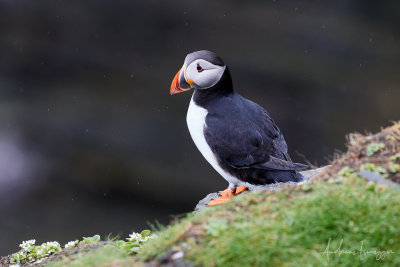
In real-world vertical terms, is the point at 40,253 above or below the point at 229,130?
below

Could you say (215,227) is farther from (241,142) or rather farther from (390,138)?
(241,142)

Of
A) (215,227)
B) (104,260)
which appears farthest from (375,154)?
(104,260)

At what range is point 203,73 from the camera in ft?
19.1

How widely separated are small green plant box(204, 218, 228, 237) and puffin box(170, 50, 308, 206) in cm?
216

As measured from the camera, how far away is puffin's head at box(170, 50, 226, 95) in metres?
5.78

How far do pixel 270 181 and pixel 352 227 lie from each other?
2.37 meters

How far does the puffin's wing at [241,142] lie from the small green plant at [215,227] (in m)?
2.16

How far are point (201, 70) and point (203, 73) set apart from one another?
4 cm

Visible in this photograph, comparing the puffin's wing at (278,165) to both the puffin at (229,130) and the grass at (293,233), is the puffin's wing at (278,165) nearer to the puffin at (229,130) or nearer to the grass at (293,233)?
the puffin at (229,130)

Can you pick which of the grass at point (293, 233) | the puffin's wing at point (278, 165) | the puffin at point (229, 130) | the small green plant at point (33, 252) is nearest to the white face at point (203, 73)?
the puffin at point (229, 130)

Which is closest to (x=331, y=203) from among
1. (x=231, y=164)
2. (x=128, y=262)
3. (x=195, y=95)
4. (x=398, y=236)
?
(x=398, y=236)

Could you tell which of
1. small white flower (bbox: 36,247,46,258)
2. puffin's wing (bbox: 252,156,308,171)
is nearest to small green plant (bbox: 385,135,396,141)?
puffin's wing (bbox: 252,156,308,171)

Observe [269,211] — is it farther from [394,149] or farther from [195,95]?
[195,95]

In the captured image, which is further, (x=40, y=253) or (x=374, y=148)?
(x=40, y=253)
